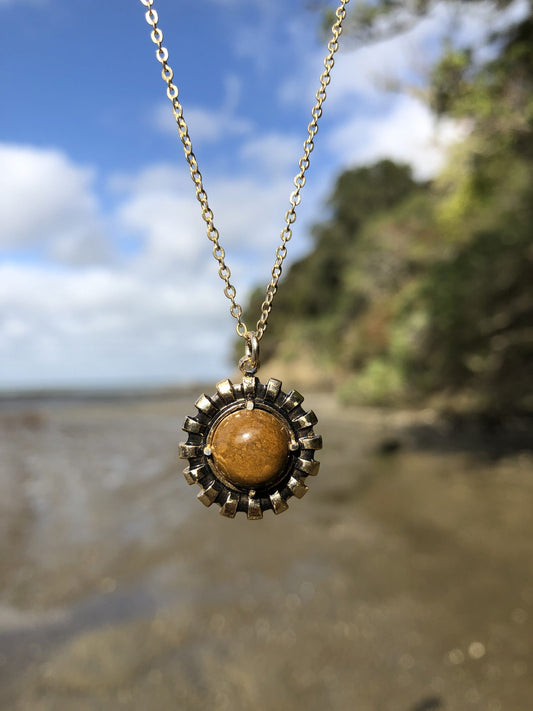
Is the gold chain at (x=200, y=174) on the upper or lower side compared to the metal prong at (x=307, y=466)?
upper

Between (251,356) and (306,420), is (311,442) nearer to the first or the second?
(306,420)

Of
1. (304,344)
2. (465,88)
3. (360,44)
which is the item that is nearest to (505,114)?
(465,88)

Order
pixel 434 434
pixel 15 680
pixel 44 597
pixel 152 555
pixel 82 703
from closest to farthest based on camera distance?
pixel 82 703 < pixel 15 680 < pixel 44 597 < pixel 152 555 < pixel 434 434

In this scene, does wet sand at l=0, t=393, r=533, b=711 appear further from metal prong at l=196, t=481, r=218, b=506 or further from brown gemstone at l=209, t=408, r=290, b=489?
brown gemstone at l=209, t=408, r=290, b=489

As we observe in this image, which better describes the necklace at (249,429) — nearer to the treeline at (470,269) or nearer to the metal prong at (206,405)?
the metal prong at (206,405)

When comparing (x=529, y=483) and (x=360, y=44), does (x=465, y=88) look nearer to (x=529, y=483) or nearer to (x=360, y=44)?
(x=360, y=44)

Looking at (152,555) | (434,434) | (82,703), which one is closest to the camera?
(82,703)

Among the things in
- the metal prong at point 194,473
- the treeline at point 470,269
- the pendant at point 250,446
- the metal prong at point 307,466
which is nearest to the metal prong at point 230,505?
the pendant at point 250,446
